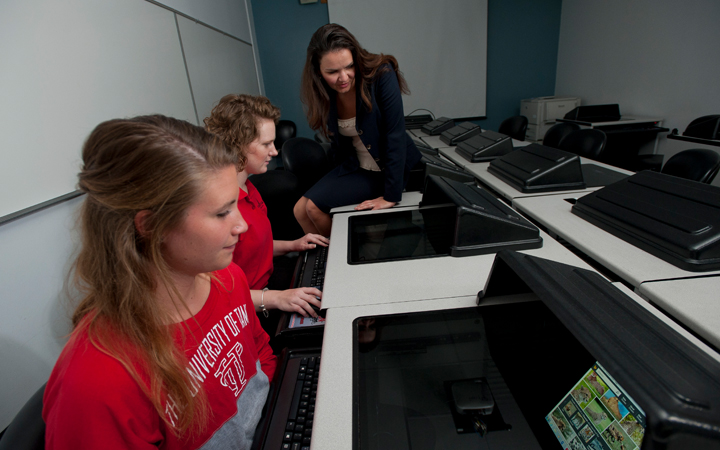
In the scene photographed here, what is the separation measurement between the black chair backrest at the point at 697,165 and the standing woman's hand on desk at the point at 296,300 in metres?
1.93

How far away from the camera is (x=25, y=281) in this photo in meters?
1.33

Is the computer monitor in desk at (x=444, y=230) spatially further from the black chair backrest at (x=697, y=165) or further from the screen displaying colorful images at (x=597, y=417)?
the black chair backrest at (x=697, y=165)

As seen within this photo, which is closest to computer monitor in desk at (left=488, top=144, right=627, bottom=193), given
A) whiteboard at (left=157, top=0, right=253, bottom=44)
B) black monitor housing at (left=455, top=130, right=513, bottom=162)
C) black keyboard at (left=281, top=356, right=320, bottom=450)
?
black monitor housing at (left=455, top=130, right=513, bottom=162)

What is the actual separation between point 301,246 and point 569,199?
1.11 metres

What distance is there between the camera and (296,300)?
101 centimetres

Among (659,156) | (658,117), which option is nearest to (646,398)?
(659,156)

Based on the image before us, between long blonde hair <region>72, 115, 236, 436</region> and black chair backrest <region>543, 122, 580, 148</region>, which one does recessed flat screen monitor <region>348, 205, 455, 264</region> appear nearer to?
long blonde hair <region>72, 115, 236, 436</region>

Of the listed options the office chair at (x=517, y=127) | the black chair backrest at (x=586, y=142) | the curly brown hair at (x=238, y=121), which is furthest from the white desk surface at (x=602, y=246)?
the office chair at (x=517, y=127)

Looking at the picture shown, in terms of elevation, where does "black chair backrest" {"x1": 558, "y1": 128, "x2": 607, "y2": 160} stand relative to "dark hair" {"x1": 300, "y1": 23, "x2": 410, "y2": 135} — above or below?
below

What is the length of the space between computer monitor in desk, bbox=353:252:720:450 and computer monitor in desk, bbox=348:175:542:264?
0.88 feet

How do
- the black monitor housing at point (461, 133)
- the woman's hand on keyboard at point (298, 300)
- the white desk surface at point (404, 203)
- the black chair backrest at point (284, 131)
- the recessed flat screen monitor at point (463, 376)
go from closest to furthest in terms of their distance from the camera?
the recessed flat screen monitor at point (463, 376), the woman's hand on keyboard at point (298, 300), the white desk surface at point (404, 203), the black monitor housing at point (461, 133), the black chair backrest at point (284, 131)

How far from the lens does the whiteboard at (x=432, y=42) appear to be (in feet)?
15.9

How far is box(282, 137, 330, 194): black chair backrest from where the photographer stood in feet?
8.33

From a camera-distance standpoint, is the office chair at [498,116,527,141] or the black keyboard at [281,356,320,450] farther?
the office chair at [498,116,527,141]
